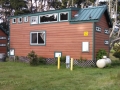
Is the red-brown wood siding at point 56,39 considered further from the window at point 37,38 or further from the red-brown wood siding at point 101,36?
the red-brown wood siding at point 101,36

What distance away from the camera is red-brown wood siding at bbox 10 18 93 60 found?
1371cm

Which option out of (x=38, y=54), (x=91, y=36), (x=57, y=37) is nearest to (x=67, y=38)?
(x=57, y=37)

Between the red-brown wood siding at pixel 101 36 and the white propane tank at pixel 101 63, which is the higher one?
the red-brown wood siding at pixel 101 36

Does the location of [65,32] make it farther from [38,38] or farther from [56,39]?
[38,38]

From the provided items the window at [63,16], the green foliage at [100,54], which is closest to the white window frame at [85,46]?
the green foliage at [100,54]

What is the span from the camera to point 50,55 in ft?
50.1

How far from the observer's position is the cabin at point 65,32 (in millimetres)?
13414

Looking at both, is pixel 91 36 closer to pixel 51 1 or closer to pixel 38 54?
pixel 38 54

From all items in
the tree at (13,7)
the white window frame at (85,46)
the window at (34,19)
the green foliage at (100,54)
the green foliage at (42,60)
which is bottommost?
the green foliage at (42,60)

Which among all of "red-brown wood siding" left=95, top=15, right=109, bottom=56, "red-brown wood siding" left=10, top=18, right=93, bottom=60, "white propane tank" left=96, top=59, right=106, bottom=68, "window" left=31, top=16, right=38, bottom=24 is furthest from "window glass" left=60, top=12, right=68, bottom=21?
"white propane tank" left=96, top=59, right=106, bottom=68

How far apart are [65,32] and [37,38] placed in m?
2.66

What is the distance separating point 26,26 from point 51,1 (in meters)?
20.6

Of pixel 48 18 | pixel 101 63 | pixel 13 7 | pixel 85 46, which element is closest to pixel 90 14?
pixel 85 46

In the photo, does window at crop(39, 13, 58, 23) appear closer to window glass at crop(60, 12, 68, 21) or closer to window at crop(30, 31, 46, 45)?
window glass at crop(60, 12, 68, 21)
